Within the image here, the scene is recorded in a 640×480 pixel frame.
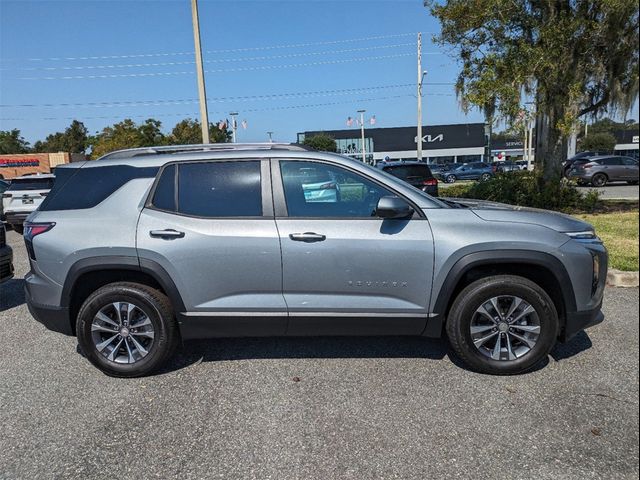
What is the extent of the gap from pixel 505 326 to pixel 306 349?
177cm

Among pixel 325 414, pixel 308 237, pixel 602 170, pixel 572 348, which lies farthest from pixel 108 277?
pixel 602 170

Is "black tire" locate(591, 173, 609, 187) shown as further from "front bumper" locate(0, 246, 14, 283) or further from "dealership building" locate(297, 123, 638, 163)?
"dealership building" locate(297, 123, 638, 163)

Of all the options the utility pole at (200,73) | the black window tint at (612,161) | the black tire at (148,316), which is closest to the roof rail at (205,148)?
the black tire at (148,316)

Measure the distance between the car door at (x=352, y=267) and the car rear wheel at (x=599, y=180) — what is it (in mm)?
23717

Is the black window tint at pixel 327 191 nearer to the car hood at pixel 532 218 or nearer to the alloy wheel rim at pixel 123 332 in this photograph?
the car hood at pixel 532 218

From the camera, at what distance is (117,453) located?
285 cm

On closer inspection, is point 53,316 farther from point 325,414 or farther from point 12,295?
point 12,295

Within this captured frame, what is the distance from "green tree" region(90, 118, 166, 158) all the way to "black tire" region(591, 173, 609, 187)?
33.0m

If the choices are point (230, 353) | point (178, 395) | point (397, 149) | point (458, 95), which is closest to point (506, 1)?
point (458, 95)

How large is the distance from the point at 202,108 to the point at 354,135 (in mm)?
64153

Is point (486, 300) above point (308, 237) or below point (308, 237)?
below

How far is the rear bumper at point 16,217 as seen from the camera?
1219 centimetres

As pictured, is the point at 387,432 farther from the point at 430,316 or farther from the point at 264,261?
the point at 264,261

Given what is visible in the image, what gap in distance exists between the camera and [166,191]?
3.76m
